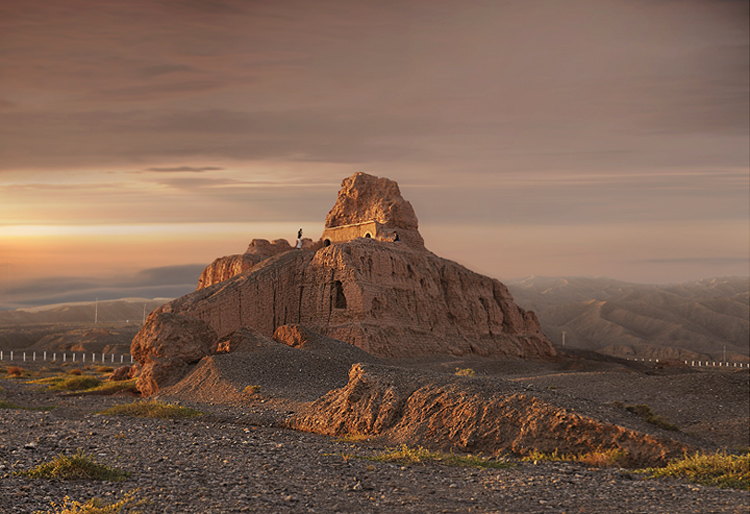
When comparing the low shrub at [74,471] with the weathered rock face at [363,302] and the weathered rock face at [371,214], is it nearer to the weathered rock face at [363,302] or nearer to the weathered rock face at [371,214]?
the weathered rock face at [363,302]

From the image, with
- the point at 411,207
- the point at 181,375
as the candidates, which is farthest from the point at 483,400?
the point at 411,207

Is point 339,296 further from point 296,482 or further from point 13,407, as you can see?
point 296,482

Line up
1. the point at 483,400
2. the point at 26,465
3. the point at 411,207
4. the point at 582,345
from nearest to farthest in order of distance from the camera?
the point at 26,465
the point at 483,400
the point at 411,207
the point at 582,345

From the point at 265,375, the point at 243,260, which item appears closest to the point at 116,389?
the point at 265,375

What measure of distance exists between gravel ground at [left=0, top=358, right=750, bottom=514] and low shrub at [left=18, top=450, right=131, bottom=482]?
24 centimetres

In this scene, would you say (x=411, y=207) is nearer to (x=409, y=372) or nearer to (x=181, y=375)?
(x=181, y=375)

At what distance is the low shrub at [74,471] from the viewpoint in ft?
37.2

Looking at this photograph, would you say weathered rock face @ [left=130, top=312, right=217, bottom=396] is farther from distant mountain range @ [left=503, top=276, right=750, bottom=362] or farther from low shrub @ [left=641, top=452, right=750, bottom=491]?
distant mountain range @ [left=503, top=276, right=750, bottom=362]

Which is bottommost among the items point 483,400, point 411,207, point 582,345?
point 582,345

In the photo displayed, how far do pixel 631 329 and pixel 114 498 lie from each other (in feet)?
484

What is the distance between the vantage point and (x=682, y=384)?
97.2 ft

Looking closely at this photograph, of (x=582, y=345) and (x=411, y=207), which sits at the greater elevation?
(x=411, y=207)

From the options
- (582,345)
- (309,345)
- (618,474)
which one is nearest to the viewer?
(618,474)

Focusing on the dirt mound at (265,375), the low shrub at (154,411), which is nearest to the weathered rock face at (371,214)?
the dirt mound at (265,375)
